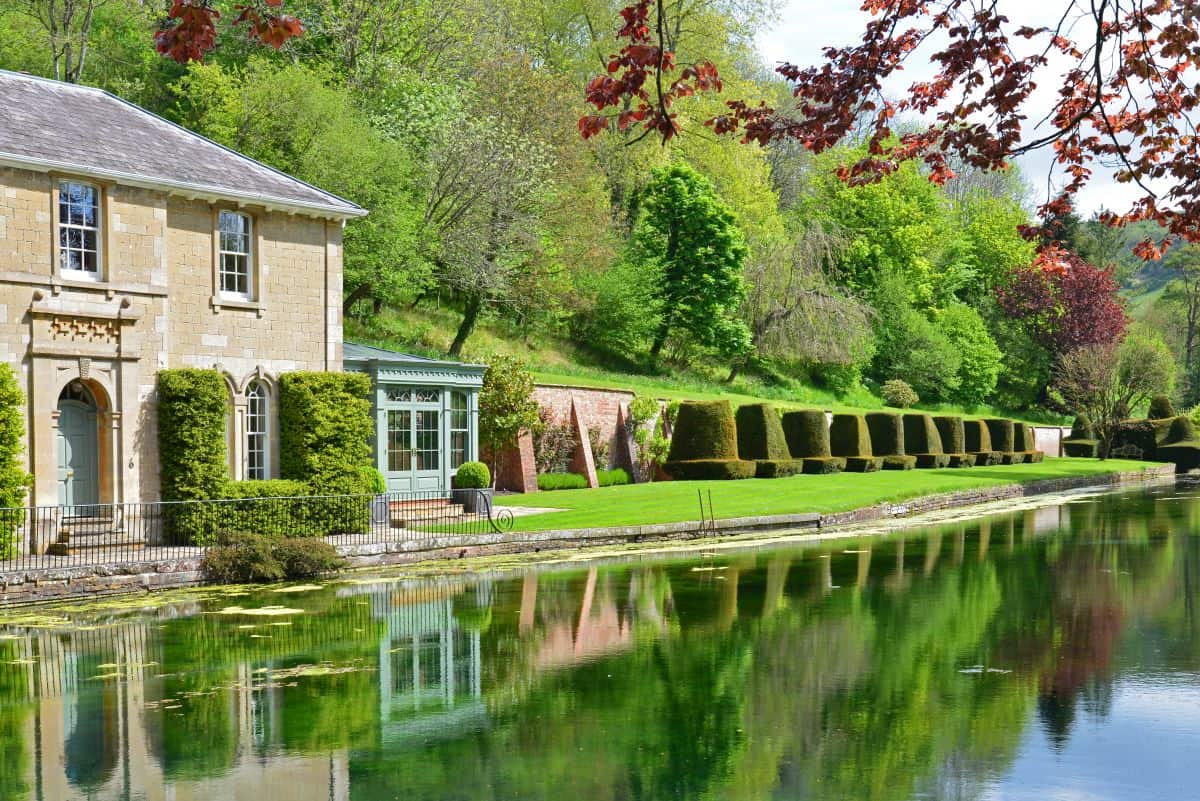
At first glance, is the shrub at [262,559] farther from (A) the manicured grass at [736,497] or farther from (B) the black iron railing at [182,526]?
(A) the manicured grass at [736,497]

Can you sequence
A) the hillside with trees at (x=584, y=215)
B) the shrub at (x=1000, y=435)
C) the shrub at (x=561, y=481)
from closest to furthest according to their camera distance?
the shrub at (x=561, y=481)
the hillside with trees at (x=584, y=215)
the shrub at (x=1000, y=435)

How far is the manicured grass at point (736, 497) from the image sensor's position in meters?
29.0

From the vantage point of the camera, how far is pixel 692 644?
14.8 meters

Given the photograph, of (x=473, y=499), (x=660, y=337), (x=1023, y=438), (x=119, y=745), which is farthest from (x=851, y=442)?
(x=119, y=745)

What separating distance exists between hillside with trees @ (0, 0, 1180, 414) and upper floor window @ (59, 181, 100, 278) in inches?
284

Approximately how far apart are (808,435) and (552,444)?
13.7 m

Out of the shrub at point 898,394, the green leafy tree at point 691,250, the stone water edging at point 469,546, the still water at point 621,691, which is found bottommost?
the still water at point 621,691

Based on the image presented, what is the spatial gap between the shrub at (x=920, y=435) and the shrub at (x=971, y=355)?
52.3 feet

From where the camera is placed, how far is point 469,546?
953 inches

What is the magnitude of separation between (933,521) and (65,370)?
2154cm

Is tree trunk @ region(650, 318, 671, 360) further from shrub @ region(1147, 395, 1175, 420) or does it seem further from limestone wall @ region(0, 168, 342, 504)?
shrub @ region(1147, 395, 1175, 420)

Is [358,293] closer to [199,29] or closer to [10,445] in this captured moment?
[10,445]

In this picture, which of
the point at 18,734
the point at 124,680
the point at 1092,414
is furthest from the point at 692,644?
the point at 1092,414

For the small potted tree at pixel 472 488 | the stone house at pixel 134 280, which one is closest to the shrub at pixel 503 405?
the small potted tree at pixel 472 488
